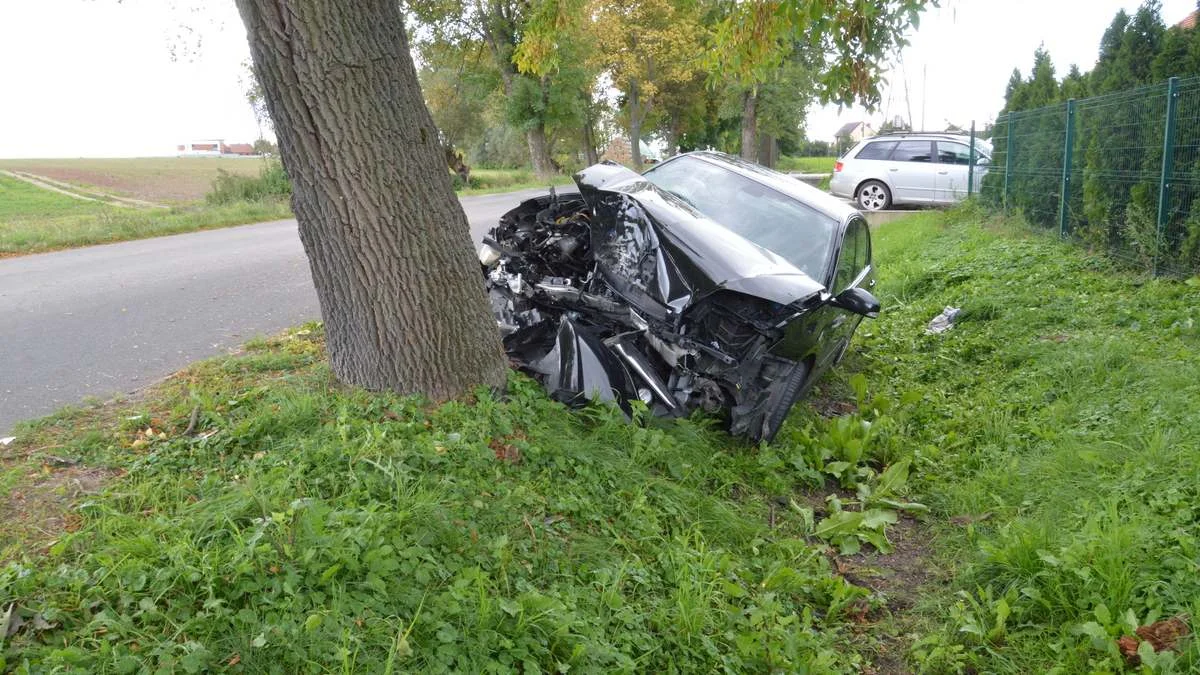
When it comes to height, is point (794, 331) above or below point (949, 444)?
above

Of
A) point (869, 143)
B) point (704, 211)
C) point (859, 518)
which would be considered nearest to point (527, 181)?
point (869, 143)

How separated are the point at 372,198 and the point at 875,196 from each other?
1460 cm

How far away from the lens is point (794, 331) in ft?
14.4

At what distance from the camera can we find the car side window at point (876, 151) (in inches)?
636

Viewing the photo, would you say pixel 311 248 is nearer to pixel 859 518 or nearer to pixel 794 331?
pixel 794 331

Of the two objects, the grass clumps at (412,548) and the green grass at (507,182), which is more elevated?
the green grass at (507,182)

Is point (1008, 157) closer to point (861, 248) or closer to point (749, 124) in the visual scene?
point (861, 248)

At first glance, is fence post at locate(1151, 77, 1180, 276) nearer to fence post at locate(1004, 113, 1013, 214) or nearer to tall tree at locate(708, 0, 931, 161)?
tall tree at locate(708, 0, 931, 161)

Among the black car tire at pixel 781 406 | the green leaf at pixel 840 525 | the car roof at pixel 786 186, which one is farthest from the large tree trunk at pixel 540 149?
the green leaf at pixel 840 525

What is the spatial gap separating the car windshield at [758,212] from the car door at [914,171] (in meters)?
10.9

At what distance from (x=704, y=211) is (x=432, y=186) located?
2.64 metres

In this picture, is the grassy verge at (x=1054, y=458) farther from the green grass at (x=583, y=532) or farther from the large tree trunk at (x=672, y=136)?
the large tree trunk at (x=672, y=136)

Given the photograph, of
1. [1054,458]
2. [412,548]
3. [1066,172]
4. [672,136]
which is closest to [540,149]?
[672,136]

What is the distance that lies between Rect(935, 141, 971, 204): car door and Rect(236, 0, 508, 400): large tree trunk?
14273mm
